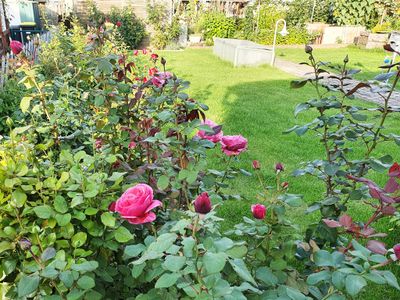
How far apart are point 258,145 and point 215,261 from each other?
349 centimetres

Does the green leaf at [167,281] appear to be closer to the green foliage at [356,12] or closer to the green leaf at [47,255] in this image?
the green leaf at [47,255]

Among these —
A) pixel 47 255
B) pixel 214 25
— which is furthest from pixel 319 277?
pixel 214 25

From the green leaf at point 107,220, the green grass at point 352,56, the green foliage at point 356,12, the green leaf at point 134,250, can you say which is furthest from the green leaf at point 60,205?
the green foliage at point 356,12

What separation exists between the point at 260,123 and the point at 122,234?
4.04 metres

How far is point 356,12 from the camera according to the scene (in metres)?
15.0

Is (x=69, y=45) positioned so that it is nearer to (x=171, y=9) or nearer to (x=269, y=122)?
(x=269, y=122)

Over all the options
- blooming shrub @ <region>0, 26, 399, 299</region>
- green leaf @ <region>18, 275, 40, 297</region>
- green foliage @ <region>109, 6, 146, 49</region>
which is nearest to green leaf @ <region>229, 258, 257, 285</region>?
blooming shrub @ <region>0, 26, 399, 299</region>

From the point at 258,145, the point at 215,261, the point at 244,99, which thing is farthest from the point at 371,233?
the point at 244,99

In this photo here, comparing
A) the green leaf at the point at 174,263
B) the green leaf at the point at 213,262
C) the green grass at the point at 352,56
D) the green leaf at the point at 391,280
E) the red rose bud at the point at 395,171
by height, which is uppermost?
the red rose bud at the point at 395,171

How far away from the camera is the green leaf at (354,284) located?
2.54ft

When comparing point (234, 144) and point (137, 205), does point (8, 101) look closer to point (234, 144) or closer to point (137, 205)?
point (234, 144)

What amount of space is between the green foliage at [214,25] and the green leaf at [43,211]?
13.7 m

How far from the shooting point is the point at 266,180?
10.9 ft

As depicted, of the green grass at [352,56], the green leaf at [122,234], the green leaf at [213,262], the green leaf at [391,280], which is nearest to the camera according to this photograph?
the green leaf at [213,262]
